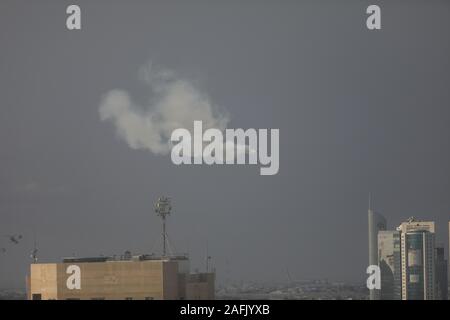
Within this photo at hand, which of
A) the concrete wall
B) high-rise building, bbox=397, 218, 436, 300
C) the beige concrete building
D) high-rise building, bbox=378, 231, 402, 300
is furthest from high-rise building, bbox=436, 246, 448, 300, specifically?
the concrete wall

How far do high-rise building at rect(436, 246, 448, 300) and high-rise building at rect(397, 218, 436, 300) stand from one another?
0.27 metres

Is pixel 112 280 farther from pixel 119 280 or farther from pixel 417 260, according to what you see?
pixel 417 260

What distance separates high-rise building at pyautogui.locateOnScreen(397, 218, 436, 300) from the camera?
4144 cm

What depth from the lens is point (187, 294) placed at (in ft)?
120

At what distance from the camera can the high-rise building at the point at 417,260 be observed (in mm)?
41438

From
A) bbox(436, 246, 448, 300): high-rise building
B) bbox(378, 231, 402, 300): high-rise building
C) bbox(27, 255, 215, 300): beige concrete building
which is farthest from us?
bbox(378, 231, 402, 300): high-rise building

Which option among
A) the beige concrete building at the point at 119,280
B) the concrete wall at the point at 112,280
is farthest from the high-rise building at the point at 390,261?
the concrete wall at the point at 112,280

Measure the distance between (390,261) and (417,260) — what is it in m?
1.88

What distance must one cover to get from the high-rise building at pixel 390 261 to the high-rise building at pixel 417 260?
28 cm

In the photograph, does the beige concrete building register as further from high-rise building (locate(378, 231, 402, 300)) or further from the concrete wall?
high-rise building (locate(378, 231, 402, 300))

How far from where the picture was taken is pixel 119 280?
123ft
